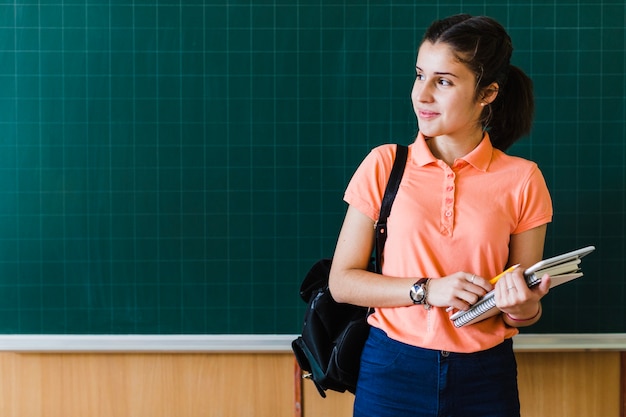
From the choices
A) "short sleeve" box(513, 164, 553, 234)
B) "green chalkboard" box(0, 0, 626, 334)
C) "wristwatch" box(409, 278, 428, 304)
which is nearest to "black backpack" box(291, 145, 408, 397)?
"wristwatch" box(409, 278, 428, 304)

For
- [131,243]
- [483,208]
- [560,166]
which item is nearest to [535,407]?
[560,166]

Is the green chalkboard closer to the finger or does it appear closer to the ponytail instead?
the ponytail

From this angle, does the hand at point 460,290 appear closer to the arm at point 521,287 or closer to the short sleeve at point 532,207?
the arm at point 521,287

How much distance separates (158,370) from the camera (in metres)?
2.01

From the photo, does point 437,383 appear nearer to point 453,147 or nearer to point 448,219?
point 448,219

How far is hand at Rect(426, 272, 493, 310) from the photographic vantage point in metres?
1.19

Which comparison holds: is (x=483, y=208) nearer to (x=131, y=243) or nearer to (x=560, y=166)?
(x=560, y=166)

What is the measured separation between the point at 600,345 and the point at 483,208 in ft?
2.95

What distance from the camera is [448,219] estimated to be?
128 cm

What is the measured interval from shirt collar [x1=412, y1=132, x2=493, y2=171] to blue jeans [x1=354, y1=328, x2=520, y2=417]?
0.35 metres

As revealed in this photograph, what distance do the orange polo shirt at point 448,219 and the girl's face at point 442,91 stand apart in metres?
0.06

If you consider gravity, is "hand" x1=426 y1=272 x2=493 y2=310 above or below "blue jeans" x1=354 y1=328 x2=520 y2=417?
above

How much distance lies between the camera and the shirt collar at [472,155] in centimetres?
133

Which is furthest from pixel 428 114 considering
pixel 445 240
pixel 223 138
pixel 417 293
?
pixel 223 138
